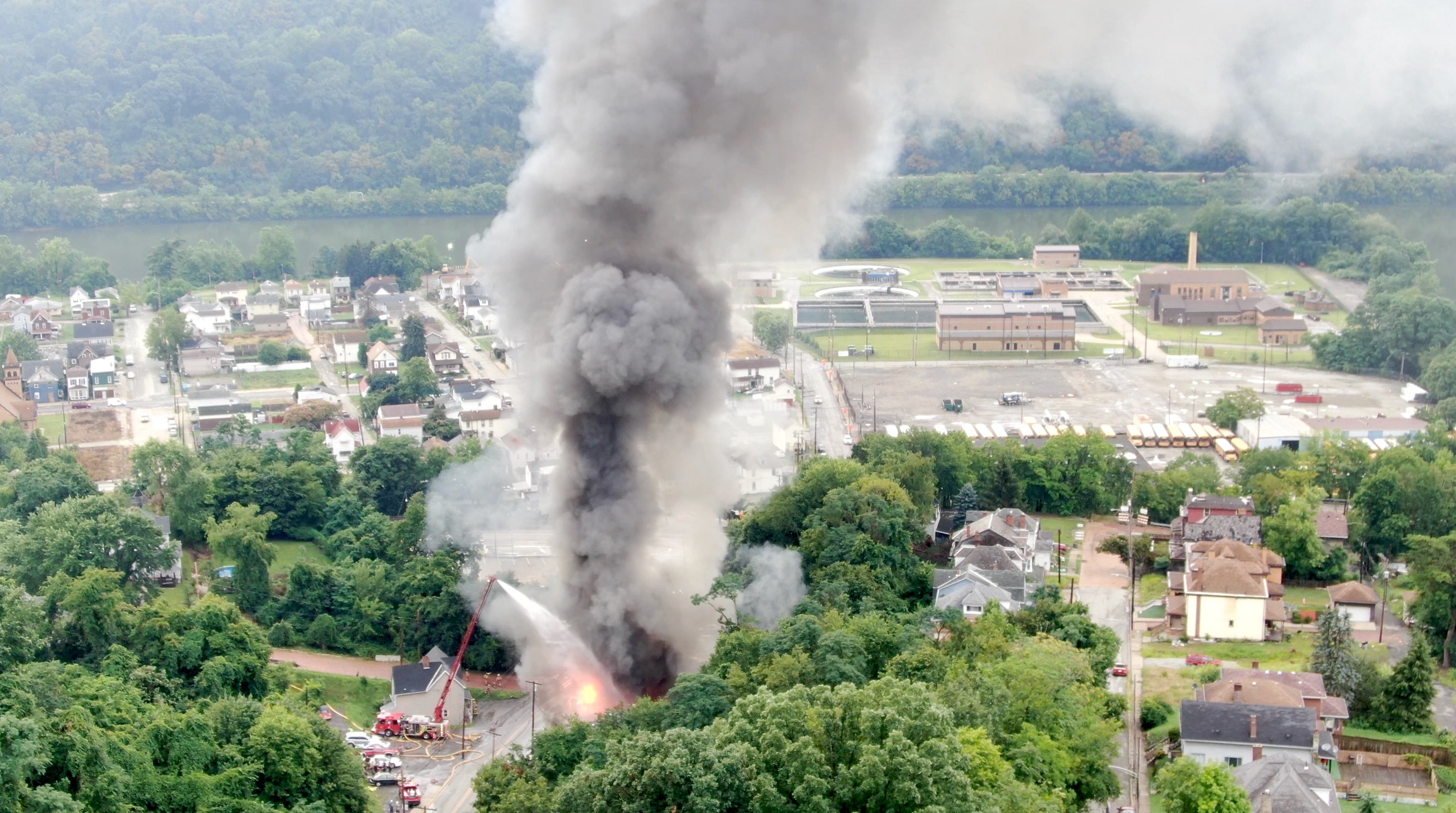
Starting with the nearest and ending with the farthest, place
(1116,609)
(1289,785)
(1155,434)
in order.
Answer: (1289,785), (1116,609), (1155,434)

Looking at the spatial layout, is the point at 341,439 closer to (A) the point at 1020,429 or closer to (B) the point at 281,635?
(B) the point at 281,635

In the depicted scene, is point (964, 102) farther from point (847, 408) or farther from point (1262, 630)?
point (1262, 630)

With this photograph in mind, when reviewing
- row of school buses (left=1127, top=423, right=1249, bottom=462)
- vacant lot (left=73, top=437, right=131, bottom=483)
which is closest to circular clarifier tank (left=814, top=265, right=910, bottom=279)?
row of school buses (left=1127, top=423, right=1249, bottom=462)

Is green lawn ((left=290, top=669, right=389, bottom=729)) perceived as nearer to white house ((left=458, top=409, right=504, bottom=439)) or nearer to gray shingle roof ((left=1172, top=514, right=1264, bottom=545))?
white house ((left=458, top=409, right=504, bottom=439))

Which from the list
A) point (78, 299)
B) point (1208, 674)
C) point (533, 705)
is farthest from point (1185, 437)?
point (78, 299)

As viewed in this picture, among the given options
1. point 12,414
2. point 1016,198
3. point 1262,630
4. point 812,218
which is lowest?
point 1262,630

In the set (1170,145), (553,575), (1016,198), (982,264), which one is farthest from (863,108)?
(1170,145)
